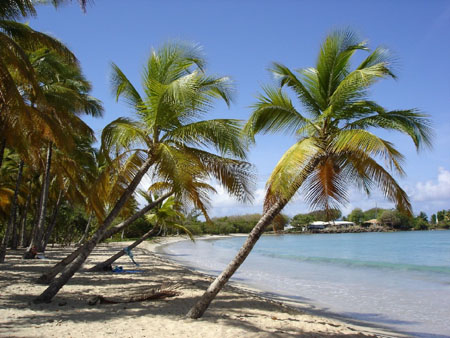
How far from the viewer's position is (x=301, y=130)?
6.41 meters

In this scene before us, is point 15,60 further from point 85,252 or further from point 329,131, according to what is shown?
point 329,131

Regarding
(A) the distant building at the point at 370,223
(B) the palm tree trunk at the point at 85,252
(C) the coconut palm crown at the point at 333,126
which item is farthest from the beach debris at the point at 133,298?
(A) the distant building at the point at 370,223

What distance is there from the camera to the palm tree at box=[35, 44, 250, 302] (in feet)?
21.9

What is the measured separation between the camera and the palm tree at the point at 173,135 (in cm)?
669

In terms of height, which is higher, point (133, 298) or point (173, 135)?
point (173, 135)

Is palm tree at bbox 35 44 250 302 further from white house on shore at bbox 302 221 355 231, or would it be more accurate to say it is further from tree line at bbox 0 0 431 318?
white house on shore at bbox 302 221 355 231

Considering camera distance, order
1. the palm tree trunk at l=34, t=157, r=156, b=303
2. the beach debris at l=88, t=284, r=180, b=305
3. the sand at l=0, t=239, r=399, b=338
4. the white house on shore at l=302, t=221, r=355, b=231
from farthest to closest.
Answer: the white house on shore at l=302, t=221, r=355, b=231
the beach debris at l=88, t=284, r=180, b=305
the palm tree trunk at l=34, t=157, r=156, b=303
the sand at l=0, t=239, r=399, b=338

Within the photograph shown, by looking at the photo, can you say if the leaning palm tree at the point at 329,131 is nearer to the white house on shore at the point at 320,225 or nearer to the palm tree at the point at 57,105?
the white house on shore at the point at 320,225

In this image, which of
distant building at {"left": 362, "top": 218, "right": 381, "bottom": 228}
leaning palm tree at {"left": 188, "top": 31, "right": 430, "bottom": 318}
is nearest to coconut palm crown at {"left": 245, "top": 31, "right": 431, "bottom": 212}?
leaning palm tree at {"left": 188, "top": 31, "right": 430, "bottom": 318}

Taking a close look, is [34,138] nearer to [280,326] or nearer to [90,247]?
[90,247]

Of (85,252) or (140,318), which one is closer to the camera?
(140,318)

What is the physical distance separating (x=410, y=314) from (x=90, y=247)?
888cm

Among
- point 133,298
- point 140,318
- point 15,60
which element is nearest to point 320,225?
point 133,298

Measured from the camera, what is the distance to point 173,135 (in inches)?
284
